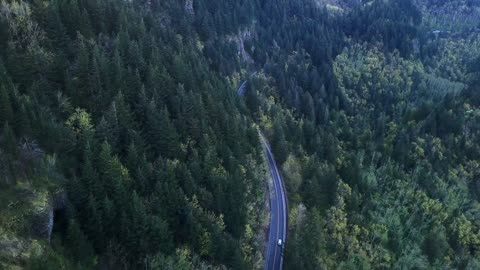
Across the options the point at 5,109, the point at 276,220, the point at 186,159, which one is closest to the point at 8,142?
the point at 5,109

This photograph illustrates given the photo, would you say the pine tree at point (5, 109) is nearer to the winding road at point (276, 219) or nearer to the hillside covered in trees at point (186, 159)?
the hillside covered in trees at point (186, 159)

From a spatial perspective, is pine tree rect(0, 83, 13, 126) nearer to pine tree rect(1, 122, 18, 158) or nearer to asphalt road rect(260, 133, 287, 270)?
pine tree rect(1, 122, 18, 158)

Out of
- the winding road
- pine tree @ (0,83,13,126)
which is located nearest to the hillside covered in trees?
pine tree @ (0,83,13,126)

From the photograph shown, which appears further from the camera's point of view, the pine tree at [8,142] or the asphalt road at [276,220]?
the asphalt road at [276,220]

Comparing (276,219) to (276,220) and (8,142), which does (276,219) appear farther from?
(8,142)

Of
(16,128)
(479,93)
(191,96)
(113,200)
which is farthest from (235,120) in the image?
(479,93)

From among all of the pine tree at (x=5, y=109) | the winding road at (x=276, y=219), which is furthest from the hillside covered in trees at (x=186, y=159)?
the winding road at (x=276, y=219)
